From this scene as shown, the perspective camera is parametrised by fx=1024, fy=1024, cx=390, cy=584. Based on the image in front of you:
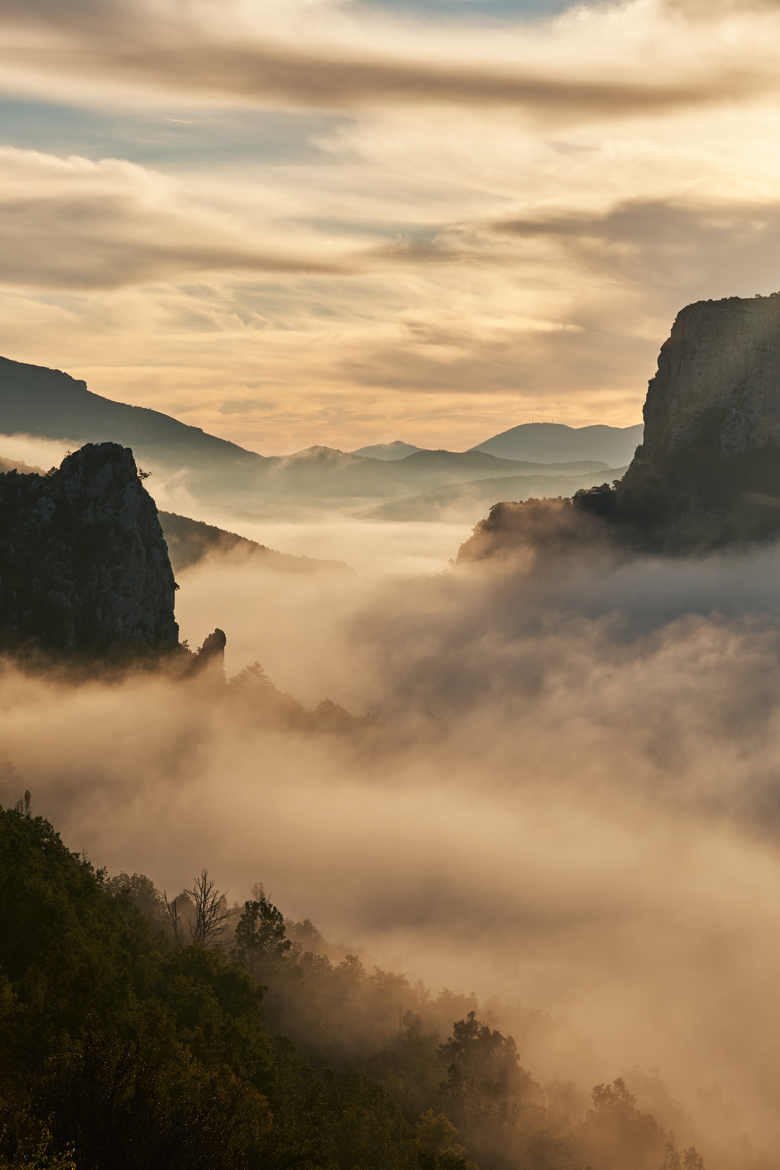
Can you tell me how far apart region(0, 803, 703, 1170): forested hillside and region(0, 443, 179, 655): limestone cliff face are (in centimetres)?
6690

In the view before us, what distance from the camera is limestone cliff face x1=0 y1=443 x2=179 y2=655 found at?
168000 millimetres

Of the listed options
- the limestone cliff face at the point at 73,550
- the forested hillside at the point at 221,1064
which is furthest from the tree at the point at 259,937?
the limestone cliff face at the point at 73,550

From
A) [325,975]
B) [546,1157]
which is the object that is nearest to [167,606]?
[325,975]

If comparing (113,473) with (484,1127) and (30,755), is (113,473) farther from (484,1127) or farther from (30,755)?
(484,1127)

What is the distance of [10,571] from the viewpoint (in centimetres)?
16775

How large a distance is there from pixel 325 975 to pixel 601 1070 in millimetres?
56238

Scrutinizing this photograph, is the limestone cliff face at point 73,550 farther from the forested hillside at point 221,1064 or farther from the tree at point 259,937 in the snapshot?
the tree at point 259,937

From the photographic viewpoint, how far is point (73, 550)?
169375mm

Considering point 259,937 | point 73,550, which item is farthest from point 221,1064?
point 73,550

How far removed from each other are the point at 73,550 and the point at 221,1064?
128 m

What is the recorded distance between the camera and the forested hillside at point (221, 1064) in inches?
1543

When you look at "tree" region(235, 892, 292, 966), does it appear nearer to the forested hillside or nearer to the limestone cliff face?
the forested hillside

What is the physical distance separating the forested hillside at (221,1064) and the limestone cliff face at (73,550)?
6690 centimetres

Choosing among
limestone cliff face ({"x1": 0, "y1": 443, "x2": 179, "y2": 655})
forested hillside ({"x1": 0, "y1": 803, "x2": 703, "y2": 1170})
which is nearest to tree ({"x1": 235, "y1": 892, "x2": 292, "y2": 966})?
forested hillside ({"x1": 0, "y1": 803, "x2": 703, "y2": 1170})
